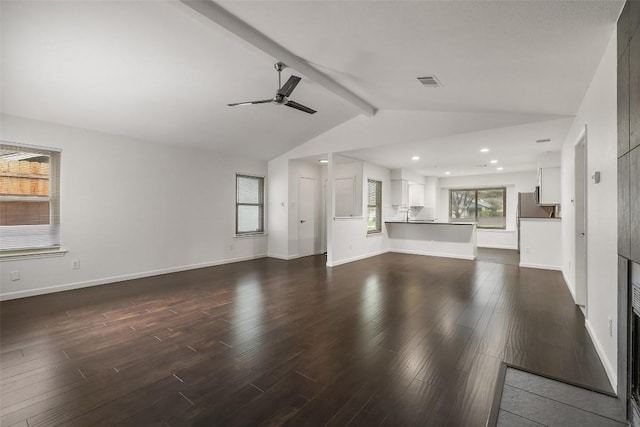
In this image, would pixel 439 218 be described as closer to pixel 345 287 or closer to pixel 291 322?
pixel 345 287

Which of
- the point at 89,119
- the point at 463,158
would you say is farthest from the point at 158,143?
the point at 463,158

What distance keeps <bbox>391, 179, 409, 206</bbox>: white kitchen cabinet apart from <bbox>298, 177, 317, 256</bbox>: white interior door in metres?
2.35

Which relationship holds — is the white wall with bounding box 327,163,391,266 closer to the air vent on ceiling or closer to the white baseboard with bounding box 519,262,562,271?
the white baseboard with bounding box 519,262,562,271

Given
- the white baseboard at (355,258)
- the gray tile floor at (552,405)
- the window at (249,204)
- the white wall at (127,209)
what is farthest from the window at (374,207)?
the gray tile floor at (552,405)

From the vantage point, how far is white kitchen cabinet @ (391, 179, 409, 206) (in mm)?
8492

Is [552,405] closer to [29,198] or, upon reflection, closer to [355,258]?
[355,258]

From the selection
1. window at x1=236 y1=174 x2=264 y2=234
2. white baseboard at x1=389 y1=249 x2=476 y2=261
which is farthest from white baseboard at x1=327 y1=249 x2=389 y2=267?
window at x1=236 y1=174 x2=264 y2=234

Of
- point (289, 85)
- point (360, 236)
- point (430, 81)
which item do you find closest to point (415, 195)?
point (360, 236)

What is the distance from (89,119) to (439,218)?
10.3m

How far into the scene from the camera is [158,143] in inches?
216

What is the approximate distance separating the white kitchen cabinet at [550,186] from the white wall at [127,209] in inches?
267

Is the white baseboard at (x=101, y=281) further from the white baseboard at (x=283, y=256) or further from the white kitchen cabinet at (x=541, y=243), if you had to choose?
the white kitchen cabinet at (x=541, y=243)

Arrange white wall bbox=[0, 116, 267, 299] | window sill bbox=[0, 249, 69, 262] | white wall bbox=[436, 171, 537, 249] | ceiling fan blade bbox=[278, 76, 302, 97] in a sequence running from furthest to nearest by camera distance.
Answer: white wall bbox=[436, 171, 537, 249] → white wall bbox=[0, 116, 267, 299] → window sill bbox=[0, 249, 69, 262] → ceiling fan blade bbox=[278, 76, 302, 97]

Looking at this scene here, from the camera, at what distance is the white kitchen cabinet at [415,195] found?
9480 mm
